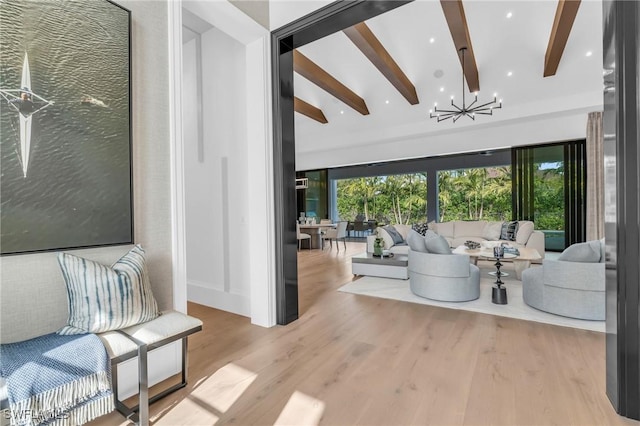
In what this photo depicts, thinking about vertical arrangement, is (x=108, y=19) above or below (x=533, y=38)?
below

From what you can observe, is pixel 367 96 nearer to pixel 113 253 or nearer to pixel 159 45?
pixel 159 45

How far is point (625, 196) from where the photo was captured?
5.37 feet

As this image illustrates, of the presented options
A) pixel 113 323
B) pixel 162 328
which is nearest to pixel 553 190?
pixel 162 328

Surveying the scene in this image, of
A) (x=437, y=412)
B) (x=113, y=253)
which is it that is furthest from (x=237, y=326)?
(x=437, y=412)

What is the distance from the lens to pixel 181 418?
168cm

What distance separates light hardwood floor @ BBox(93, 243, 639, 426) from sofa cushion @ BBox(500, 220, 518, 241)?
4030 mm

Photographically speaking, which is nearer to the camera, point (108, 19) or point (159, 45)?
point (108, 19)

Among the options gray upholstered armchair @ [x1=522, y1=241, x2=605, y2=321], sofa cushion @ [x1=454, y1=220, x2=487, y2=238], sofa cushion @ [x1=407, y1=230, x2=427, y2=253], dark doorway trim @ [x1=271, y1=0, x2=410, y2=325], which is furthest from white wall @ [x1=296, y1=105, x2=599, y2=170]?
dark doorway trim @ [x1=271, y1=0, x2=410, y2=325]

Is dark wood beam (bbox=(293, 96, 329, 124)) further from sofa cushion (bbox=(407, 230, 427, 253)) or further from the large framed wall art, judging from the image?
the large framed wall art

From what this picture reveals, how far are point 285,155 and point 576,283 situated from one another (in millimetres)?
3290

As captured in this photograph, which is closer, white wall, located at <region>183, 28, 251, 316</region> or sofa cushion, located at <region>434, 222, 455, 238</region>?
white wall, located at <region>183, 28, 251, 316</region>

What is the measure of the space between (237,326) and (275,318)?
403 millimetres

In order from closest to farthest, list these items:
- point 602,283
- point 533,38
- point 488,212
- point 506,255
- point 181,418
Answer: point 181,418
point 602,283
point 506,255
point 533,38
point 488,212

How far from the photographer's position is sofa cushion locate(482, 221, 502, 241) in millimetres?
6832
